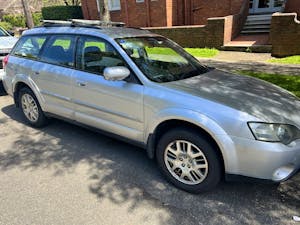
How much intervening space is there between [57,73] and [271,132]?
299 centimetres

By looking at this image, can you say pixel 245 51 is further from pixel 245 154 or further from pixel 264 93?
pixel 245 154

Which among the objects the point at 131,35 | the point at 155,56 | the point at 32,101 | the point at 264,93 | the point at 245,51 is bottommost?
the point at 245,51

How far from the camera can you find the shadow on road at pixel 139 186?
2805 mm

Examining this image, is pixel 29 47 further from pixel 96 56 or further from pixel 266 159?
pixel 266 159

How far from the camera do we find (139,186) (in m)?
3.29

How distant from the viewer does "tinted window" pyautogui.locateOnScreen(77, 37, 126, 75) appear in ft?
11.9

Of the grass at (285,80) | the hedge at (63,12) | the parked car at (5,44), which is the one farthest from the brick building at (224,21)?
the parked car at (5,44)

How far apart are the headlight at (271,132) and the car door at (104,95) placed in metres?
1.27

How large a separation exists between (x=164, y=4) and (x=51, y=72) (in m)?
11.7

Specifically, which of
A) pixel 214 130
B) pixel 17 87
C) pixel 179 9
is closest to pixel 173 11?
pixel 179 9

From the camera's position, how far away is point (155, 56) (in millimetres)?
3992

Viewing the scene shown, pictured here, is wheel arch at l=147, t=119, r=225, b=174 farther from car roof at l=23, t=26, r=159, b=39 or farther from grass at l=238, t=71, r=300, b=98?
grass at l=238, t=71, r=300, b=98

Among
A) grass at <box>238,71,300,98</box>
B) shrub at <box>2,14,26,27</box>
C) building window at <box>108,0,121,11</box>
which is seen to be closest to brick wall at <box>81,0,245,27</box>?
building window at <box>108,0,121,11</box>

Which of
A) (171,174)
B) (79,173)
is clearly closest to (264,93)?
(171,174)
